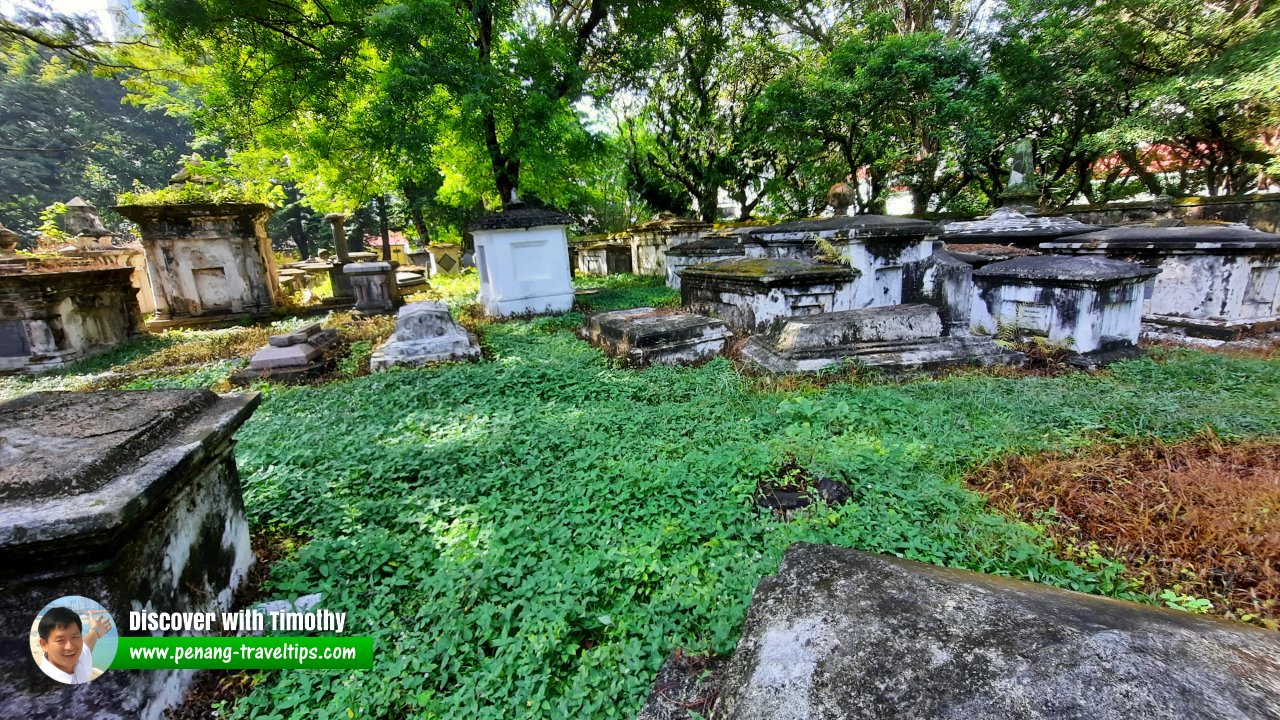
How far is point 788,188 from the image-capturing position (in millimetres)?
15969

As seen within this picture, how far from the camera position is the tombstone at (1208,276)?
218 inches

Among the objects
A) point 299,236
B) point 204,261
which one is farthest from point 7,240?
point 299,236

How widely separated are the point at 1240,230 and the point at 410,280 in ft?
50.4

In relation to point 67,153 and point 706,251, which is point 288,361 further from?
point 67,153

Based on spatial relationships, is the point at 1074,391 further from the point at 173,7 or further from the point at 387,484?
the point at 173,7

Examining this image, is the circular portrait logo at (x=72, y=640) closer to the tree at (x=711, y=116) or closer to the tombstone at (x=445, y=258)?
the tree at (x=711, y=116)

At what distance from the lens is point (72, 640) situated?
1.33m

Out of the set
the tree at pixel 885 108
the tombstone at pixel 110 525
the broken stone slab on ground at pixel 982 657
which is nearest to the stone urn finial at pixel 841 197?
the tree at pixel 885 108

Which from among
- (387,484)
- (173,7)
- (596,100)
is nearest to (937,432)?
(387,484)

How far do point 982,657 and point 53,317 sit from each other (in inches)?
408

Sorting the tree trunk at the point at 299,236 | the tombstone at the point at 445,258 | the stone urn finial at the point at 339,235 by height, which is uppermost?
the tree trunk at the point at 299,236

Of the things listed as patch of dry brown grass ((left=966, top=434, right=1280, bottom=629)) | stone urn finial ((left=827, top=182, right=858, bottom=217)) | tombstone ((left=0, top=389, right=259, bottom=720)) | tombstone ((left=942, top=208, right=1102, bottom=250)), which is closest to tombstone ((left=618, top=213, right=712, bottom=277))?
stone urn finial ((left=827, top=182, right=858, bottom=217))

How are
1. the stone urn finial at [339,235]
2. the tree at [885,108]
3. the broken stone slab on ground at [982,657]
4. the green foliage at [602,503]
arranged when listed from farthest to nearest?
1. the stone urn finial at [339,235]
2. the tree at [885,108]
3. the green foliage at [602,503]
4. the broken stone slab on ground at [982,657]

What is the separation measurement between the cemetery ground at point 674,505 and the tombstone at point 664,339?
2.84ft
